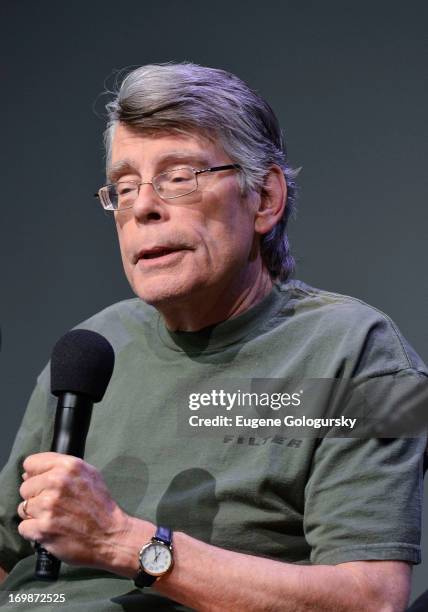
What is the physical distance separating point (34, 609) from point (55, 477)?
1.52 feet

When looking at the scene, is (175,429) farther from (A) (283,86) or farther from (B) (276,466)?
(A) (283,86)

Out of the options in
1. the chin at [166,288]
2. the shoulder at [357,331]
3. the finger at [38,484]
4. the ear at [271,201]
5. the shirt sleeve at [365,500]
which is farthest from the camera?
the ear at [271,201]

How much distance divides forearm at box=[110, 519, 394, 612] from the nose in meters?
0.59

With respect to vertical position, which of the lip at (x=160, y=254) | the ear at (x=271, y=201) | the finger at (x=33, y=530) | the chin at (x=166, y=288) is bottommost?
the finger at (x=33, y=530)

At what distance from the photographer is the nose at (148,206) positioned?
5.69ft

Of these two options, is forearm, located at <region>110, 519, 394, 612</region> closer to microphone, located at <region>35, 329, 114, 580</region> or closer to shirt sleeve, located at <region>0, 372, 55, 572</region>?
microphone, located at <region>35, 329, 114, 580</region>

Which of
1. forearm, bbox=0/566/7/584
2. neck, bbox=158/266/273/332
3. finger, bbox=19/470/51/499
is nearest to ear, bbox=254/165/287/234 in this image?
neck, bbox=158/266/273/332

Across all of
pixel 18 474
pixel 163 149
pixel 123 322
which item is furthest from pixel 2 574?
pixel 163 149

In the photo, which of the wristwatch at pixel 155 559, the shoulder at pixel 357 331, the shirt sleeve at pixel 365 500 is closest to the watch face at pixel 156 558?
the wristwatch at pixel 155 559

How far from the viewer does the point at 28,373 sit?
253 centimetres

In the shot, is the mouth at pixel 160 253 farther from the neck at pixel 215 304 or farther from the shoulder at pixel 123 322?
the shoulder at pixel 123 322

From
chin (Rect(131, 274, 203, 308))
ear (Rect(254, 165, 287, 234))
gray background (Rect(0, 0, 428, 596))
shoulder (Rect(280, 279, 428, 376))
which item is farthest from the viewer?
gray background (Rect(0, 0, 428, 596))

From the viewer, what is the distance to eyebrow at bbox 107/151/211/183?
5.74 feet

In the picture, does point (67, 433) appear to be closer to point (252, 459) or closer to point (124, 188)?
point (252, 459)
